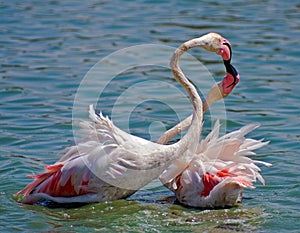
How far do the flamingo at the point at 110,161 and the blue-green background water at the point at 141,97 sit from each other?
0.16 m

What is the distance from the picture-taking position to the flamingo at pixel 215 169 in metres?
7.28

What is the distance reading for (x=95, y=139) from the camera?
7.34m

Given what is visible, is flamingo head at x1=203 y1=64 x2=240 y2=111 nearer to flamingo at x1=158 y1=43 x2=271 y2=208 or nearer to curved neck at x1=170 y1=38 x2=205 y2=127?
flamingo at x1=158 y1=43 x2=271 y2=208

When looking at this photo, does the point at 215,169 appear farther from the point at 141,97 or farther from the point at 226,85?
the point at 141,97

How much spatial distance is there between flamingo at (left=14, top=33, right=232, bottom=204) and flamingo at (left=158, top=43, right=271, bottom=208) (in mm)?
172

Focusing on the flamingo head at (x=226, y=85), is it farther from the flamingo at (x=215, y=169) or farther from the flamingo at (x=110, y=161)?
the flamingo at (x=110, y=161)

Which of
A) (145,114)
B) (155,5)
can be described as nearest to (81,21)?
(155,5)

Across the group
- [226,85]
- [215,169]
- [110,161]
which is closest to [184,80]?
[226,85]

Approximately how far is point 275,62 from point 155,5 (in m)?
4.66

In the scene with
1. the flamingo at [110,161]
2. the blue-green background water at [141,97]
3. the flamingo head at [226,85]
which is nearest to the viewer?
the flamingo at [110,161]

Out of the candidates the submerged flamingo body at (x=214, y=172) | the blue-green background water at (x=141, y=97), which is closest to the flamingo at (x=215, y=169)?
the submerged flamingo body at (x=214, y=172)

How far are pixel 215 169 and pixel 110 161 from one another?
0.96 m

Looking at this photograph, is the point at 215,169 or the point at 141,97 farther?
the point at 141,97

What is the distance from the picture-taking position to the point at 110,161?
7.11m
